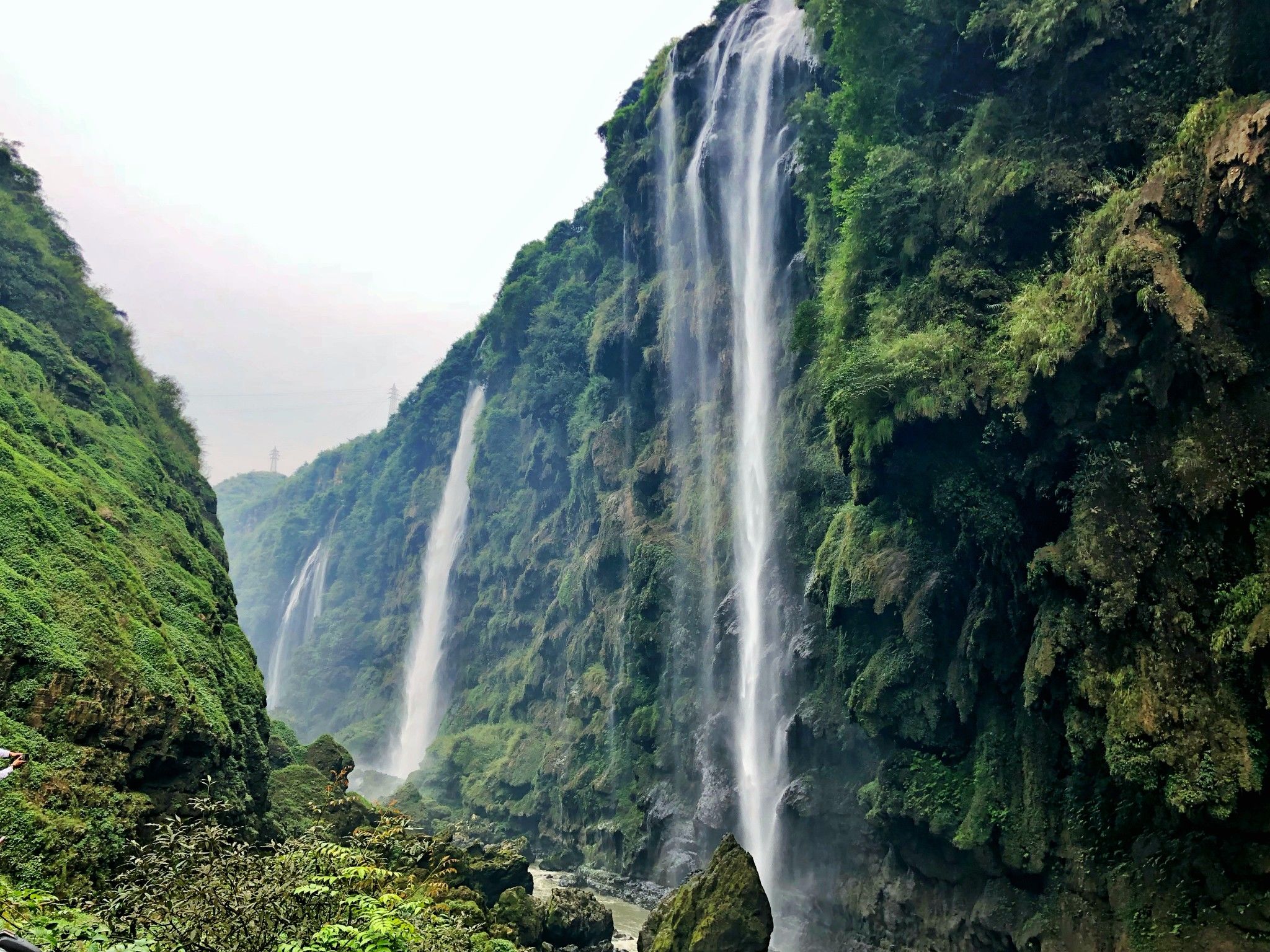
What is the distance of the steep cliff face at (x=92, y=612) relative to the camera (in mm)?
9367

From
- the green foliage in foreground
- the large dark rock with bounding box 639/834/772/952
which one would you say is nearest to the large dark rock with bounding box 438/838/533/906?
the large dark rock with bounding box 639/834/772/952

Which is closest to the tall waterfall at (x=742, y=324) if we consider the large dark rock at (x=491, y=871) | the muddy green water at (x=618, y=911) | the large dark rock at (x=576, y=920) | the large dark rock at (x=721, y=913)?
the muddy green water at (x=618, y=911)

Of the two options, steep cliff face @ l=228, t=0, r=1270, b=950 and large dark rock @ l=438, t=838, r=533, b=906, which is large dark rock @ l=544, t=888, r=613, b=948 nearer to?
large dark rock @ l=438, t=838, r=533, b=906

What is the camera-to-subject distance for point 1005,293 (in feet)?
50.6

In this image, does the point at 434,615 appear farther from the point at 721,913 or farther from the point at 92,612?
the point at 92,612

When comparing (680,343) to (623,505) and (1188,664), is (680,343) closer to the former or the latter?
(623,505)

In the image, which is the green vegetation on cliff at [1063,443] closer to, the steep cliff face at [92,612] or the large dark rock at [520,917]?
the large dark rock at [520,917]

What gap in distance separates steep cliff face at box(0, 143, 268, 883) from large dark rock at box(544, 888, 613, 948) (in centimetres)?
624

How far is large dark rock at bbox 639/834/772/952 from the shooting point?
13555 millimetres

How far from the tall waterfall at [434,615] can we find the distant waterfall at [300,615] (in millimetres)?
19682

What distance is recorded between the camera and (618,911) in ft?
75.7

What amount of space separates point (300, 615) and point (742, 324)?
2524 inches

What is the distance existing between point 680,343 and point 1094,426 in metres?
22.4

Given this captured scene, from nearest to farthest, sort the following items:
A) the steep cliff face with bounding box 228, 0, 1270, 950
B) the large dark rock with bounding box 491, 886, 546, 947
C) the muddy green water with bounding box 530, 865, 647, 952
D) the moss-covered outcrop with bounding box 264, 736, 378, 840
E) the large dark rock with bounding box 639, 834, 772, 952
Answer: the steep cliff face with bounding box 228, 0, 1270, 950 → the large dark rock with bounding box 639, 834, 772, 952 → the large dark rock with bounding box 491, 886, 546, 947 → the moss-covered outcrop with bounding box 264, 736, 378, 840 → the muddy green water with bounding box 530, 865, 647, 952
